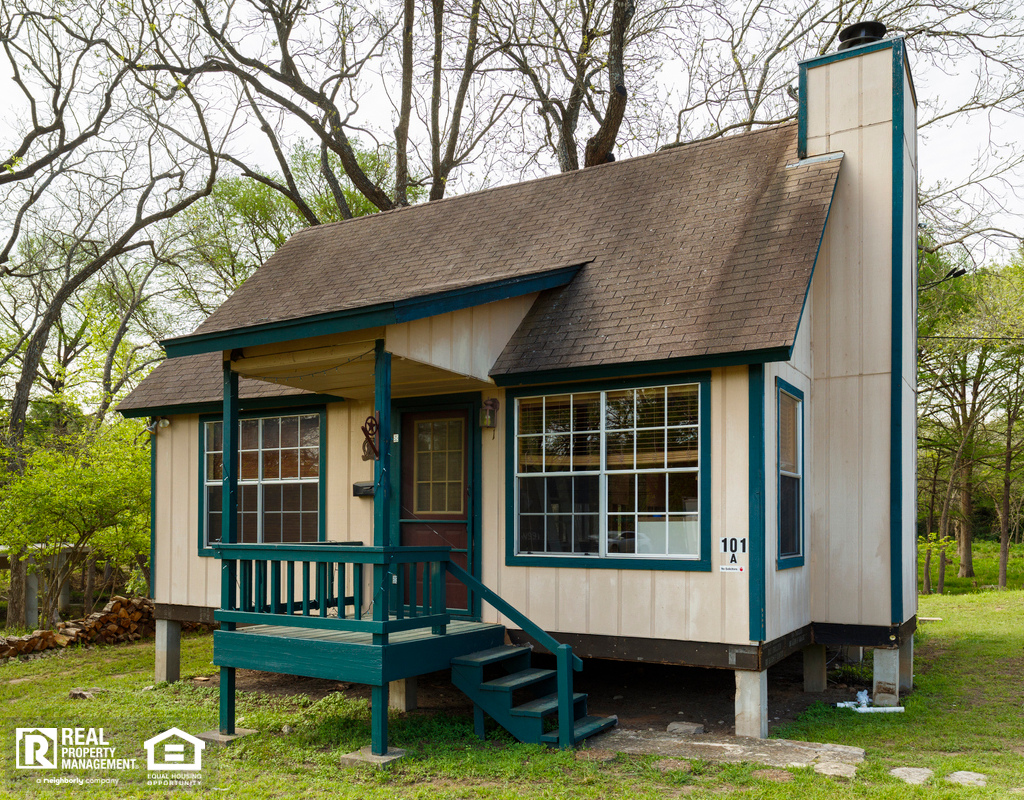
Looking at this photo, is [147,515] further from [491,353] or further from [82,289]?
[82,289]

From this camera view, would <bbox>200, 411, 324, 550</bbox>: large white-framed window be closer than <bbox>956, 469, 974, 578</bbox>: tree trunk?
Yes

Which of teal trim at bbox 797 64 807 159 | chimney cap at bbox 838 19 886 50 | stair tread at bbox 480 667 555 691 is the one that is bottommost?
stair tread at bbox 480 667 555 691

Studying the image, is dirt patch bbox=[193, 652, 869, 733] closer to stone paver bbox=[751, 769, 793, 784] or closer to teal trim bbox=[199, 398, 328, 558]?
stone paver bbox=[751, 769, 793, 784]

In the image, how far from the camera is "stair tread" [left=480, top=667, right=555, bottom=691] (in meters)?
6.14

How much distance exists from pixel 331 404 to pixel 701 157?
4.53 m

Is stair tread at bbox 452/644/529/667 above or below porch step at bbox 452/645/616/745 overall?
above

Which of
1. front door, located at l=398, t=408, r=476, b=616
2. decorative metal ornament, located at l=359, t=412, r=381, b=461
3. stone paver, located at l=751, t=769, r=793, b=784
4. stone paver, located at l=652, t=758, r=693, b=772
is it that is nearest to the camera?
stone paver, located at l=751, t=769, r=793, b=784

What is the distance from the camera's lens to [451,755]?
5.84 meters

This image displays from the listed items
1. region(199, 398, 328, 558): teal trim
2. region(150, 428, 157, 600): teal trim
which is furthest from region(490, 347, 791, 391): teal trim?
region(150, 428, 157, 600): teal trim

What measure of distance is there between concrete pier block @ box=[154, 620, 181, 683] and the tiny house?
38 millimetres

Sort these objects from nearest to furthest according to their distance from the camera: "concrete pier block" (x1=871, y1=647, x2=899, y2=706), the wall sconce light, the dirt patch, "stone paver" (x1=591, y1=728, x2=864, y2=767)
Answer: "stone paver" (x1=591, y1=728, x2=864, y2=767), the dirt patch, "concrete pier block" (x1=871, y1=647, x2=899, y2=706), the wall sconce light

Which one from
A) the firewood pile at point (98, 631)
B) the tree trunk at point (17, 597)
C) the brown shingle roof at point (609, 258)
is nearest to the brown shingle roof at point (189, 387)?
the brown shingle roof at point (609, 258)

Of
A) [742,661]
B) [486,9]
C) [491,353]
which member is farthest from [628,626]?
[486,9]

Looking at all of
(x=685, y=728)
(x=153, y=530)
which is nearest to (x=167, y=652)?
(x=153, y=530)
